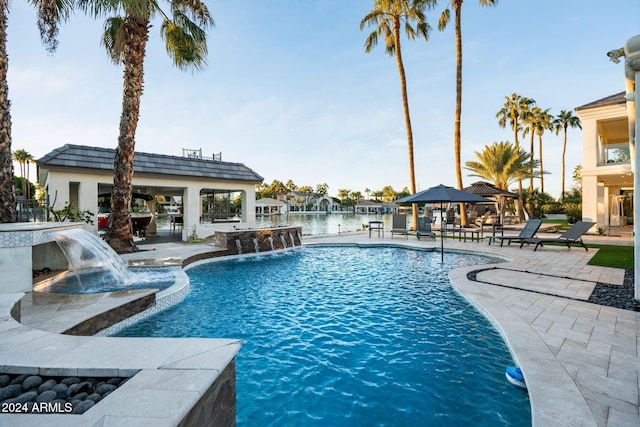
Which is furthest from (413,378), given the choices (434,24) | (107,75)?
(434,24)

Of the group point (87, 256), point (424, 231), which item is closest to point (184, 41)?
point (87, 256)

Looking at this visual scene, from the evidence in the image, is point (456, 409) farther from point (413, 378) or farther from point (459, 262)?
point (459, 262)

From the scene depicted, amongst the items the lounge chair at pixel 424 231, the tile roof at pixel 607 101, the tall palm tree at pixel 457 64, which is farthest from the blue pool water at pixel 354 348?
the tile roof at pixel 607 101

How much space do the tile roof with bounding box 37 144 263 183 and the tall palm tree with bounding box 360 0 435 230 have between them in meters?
9.50

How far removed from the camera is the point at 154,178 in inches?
523

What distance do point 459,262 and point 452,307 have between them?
16.9ft

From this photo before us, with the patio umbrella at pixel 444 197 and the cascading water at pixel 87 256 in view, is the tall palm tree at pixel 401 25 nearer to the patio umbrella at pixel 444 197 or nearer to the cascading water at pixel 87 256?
the patio umbrella at pixel 444 197

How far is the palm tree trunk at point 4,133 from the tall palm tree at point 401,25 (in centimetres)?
1631

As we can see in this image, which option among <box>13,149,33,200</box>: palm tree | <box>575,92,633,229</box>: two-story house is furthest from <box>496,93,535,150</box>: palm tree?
<box>13,149,33,200</box>: palm tree

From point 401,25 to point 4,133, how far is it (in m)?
19.6

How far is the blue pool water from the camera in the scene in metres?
3.02

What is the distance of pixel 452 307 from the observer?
5930mm

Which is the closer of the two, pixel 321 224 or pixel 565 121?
pixel 321 224

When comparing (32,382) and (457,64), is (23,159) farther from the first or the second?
(32,382)
